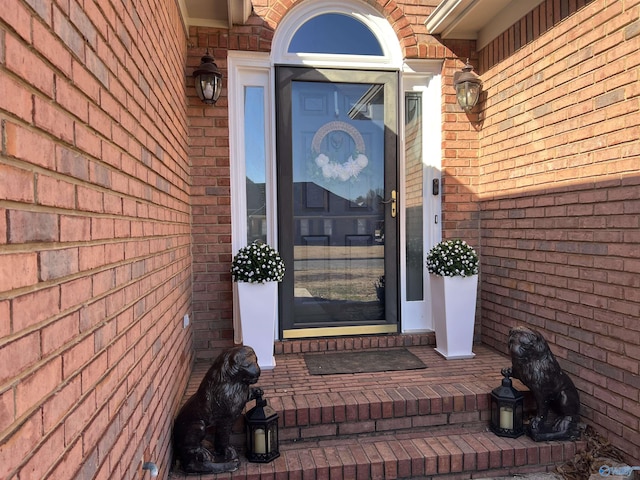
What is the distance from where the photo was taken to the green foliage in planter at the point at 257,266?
3123 millimetres

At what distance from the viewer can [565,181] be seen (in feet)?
9.21

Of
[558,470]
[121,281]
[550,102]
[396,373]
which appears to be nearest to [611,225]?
[550,102]

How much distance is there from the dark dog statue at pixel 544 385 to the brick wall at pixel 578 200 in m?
0.16

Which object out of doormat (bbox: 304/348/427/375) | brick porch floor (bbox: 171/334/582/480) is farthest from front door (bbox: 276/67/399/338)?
brick porch floor (bbox: 171/334/582/480)

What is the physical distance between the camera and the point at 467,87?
3590mm

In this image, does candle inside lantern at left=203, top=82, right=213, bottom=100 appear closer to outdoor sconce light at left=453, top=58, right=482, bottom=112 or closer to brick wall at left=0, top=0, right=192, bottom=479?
brick wall at left=0, top=0, right=192, bottom=479

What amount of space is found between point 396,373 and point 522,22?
282cm

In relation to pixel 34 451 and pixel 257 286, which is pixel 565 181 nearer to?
pixel 257 286

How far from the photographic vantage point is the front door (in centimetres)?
368

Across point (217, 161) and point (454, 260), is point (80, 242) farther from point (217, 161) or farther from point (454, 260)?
point (454, 260)

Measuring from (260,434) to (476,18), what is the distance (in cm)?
356

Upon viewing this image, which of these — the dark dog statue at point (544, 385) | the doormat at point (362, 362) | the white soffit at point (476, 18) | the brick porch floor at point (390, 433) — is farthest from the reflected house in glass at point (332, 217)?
the dark dog statue at point (544, 385)

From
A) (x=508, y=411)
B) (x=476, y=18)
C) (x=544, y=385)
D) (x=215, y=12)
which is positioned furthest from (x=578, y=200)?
(x=215, y=12)

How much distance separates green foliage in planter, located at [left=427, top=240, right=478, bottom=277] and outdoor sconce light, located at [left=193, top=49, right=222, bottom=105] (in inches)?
86.0
